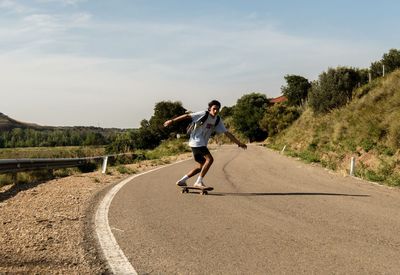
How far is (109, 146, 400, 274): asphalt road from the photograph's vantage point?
452 centimetres

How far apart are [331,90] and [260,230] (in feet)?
96.9

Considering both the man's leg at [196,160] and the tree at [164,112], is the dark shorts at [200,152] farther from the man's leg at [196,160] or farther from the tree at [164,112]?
the tree at [164,112]

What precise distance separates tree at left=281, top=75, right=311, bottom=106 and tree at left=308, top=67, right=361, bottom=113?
44.8 meters

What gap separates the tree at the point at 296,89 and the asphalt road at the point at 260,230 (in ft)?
240

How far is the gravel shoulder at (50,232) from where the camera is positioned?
4.48 meters

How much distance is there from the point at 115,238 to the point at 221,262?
1.62 meters

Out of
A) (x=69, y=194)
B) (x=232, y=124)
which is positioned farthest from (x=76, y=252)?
(x=232, y=124)

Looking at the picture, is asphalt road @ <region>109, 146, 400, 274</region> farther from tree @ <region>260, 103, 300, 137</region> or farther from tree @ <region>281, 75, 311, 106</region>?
tree @ <region>281, 75, 311, 106</region>

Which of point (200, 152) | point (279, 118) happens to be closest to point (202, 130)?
point (200, 152)

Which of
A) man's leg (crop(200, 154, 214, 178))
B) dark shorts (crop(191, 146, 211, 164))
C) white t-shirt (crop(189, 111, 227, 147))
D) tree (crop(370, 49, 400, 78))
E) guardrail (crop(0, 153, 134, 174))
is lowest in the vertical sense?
guardrail (crop(0, 153, 134, 174))

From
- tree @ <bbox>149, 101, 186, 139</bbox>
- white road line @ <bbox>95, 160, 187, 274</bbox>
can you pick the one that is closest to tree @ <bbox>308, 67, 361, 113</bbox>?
white road line @ <bbox>95, 160, 187, 274</bbox>

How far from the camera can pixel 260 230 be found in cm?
602

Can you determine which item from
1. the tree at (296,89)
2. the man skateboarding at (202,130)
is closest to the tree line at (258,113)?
the tree at (296,89)

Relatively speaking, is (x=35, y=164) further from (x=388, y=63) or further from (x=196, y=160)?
(x=388, y=63)
